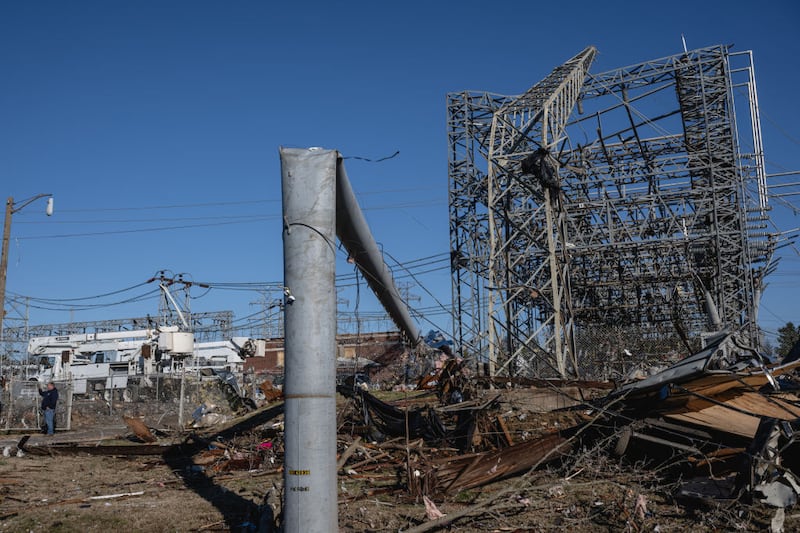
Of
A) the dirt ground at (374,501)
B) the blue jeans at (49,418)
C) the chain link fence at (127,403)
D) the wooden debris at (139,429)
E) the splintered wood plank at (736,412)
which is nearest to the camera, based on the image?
the dirt ground at (374,501)

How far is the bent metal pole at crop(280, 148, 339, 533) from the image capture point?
571 cm

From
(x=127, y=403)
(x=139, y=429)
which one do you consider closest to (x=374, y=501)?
(x=139, y=429)

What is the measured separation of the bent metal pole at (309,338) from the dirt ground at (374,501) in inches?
42.4

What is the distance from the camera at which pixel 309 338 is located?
591 centimetres

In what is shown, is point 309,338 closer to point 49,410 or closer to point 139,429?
point 139,429

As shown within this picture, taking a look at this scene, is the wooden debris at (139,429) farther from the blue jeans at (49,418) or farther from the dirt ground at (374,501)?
the blue jeans at (49,418)

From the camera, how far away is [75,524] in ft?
23.5

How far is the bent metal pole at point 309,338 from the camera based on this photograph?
571 cm

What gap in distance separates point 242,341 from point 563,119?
22.8 m

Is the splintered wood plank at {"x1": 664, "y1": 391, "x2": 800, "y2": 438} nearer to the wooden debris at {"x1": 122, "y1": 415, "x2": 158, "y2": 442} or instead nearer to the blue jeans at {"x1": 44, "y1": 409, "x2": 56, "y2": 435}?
the wooden debris at {"x1": 122, "y1": 415, "x2": 158, "y2": 442}

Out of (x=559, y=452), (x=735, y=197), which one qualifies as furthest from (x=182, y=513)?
(x=735, y=197)

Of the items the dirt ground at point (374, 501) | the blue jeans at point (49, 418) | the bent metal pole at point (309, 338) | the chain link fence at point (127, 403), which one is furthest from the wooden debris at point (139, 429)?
the bent metal pole at point (309, 338)

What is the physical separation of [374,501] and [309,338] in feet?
9.38

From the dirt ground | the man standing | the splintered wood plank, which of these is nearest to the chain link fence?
the man standing
